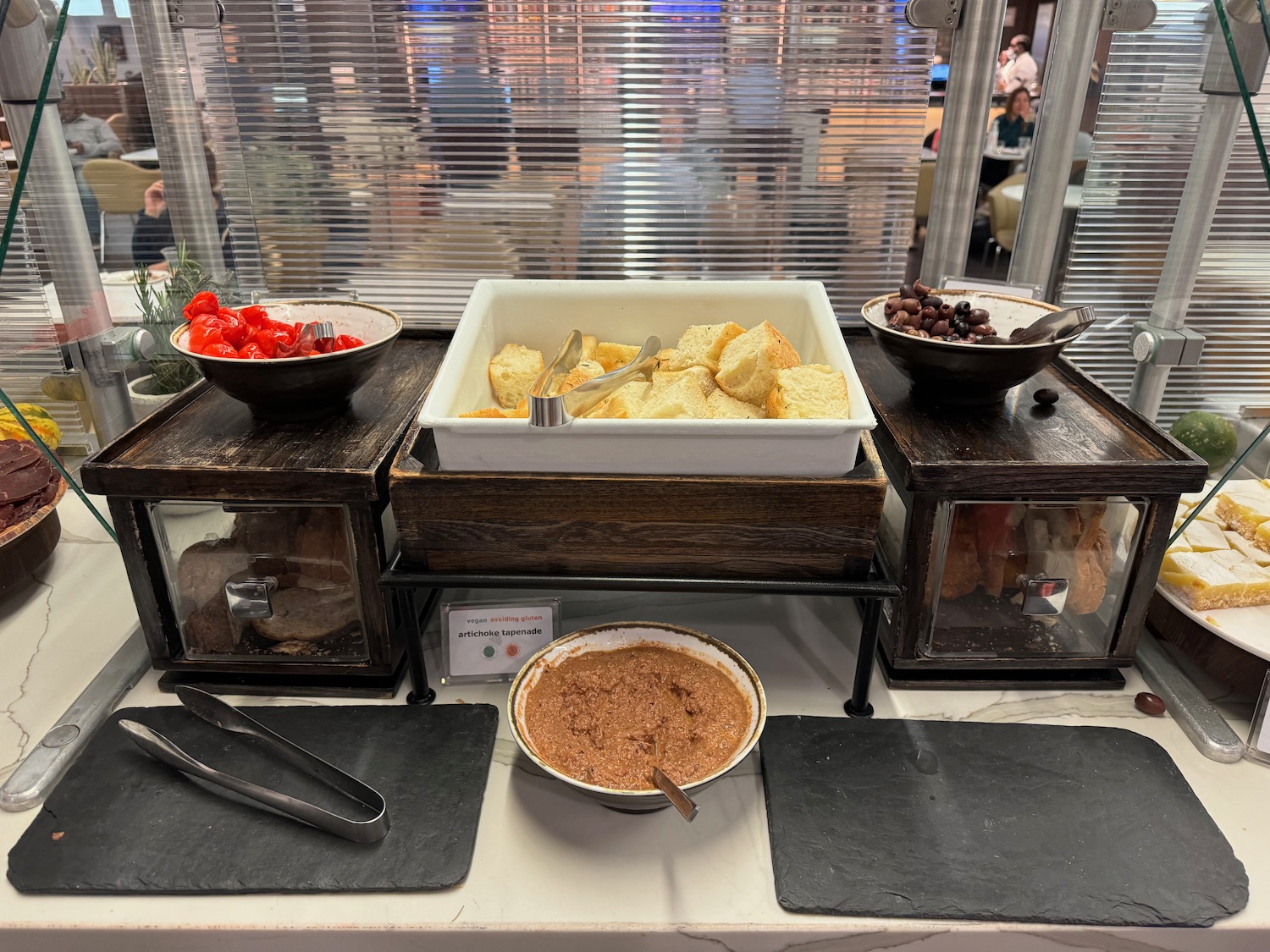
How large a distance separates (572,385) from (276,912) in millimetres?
624

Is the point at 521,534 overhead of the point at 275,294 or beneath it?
beneath

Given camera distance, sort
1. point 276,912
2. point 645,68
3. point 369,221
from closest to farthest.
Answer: point 276,912, point 645,68, point 369,221

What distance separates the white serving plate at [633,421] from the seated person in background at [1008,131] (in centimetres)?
408

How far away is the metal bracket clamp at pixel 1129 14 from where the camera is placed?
1.16 m

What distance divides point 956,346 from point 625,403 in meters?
0.38

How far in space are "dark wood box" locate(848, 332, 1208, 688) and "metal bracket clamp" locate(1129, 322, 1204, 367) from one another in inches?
5.8

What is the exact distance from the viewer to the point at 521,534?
96 centimetres

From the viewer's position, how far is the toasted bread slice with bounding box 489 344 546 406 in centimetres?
111

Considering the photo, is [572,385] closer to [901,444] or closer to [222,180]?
[901,444]

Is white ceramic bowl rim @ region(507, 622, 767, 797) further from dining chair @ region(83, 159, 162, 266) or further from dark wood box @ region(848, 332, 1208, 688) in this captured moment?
dining chair @ region(83, 159, 162, 266)

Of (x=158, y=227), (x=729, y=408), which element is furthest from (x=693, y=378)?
(x=158, y=227)

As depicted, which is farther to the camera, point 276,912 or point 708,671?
point 708,671

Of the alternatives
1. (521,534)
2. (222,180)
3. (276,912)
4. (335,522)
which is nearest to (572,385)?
(521,534)

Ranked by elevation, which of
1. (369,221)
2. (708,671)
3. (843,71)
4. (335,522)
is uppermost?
(843,71)
